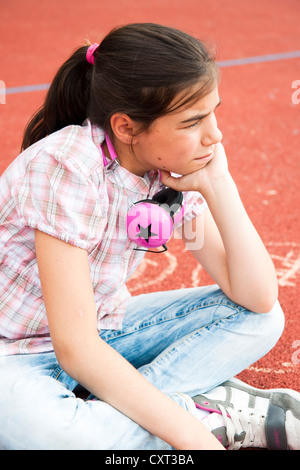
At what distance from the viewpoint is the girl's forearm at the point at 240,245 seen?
124 centimetres

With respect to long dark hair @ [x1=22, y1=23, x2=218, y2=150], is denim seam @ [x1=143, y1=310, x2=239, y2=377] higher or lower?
lower

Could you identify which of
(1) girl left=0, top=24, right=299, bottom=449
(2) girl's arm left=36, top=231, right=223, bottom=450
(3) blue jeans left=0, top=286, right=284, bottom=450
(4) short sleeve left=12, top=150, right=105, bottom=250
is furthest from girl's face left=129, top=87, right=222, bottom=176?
(3) blue jeans left=0, top=286, right=284, bottom=450

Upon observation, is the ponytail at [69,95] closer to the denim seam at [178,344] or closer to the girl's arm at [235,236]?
the girl's arm at [235,236]

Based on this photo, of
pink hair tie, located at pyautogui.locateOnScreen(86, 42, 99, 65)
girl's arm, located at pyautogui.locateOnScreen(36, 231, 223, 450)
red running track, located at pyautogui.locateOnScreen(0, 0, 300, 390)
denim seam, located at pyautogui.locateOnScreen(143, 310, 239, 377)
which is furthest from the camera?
red running track, located at pyautogui.locateOnScreen(0, 0, 300, 390)

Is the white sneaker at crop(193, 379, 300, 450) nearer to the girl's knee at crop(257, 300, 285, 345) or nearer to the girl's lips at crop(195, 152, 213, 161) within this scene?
the girl's knee at crop(257, 300, 285, 345)

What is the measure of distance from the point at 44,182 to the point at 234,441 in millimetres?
627

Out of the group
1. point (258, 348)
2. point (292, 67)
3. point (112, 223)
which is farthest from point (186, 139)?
point (292, 67)

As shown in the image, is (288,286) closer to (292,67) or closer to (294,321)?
(294,321)

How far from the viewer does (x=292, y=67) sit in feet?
12.1

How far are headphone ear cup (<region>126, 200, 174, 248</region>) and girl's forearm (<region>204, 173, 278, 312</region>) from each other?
0.11m

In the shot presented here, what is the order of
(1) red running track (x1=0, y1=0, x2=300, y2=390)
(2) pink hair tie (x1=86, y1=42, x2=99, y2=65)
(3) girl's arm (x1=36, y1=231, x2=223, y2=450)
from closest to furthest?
(3) girl's arm (x1=36, y1=231, x2=223, y2=450) → (2) pink hair tie (x1=86, y1=42, x2=99, y2=65) → (1) red running track (x1=0, y1=0, x2=300, y2=390)

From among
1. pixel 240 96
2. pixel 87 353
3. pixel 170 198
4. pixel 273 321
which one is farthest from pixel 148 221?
pixel 240 96

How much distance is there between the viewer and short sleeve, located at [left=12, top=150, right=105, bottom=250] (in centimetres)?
109

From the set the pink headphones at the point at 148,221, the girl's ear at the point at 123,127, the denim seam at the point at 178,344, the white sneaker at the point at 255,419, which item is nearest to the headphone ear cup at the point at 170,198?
the pink headphones at the point at 148,221
